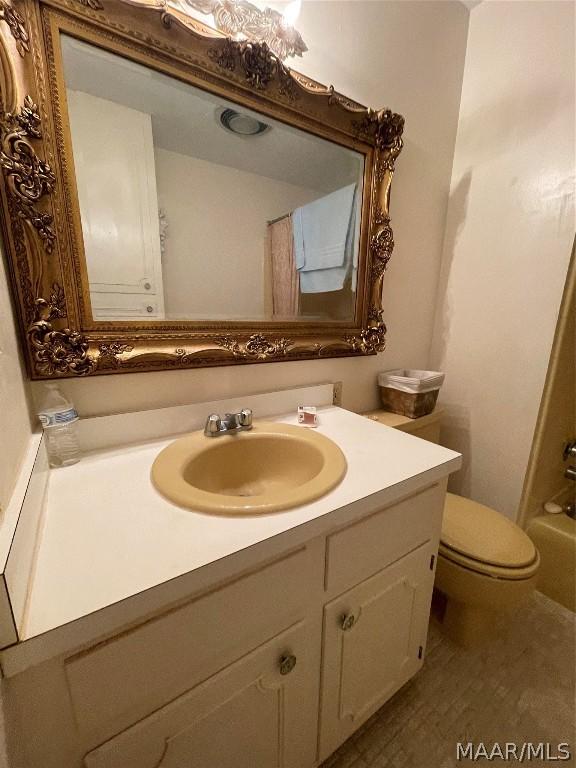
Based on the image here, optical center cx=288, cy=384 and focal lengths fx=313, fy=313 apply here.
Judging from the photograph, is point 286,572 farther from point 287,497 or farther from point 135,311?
point 135,311

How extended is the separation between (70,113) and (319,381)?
2.99 ft

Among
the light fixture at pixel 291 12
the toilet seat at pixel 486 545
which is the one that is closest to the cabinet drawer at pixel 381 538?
the toilet seat at pixel 486 545

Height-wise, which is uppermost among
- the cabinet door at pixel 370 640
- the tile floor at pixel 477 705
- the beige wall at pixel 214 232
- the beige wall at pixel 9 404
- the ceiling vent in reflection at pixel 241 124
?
the ceiling vent in reflection at pixel 241 124

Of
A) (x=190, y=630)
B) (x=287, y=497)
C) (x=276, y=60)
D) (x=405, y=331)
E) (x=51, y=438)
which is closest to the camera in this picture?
(x=190, y=630)

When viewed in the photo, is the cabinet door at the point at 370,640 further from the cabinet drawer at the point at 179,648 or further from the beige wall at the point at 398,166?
the beige wall at the point at 398,166

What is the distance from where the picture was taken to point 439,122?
48.2 inches

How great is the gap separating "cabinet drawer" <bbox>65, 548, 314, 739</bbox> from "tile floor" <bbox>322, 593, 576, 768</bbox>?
2.13 ft

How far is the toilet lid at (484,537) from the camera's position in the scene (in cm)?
93

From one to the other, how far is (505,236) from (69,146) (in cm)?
142

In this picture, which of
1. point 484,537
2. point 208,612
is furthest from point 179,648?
point 484,537

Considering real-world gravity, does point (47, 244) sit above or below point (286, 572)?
above

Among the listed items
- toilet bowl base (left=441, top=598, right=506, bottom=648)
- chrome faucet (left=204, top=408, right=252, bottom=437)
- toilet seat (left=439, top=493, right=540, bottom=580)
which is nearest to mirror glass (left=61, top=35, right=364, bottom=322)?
chrome faucet (left=204, top=408, right=252, bottom=437)

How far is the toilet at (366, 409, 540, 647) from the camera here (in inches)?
35.5

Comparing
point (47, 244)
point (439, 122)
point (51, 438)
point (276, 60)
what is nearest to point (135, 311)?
point (47, 244)
